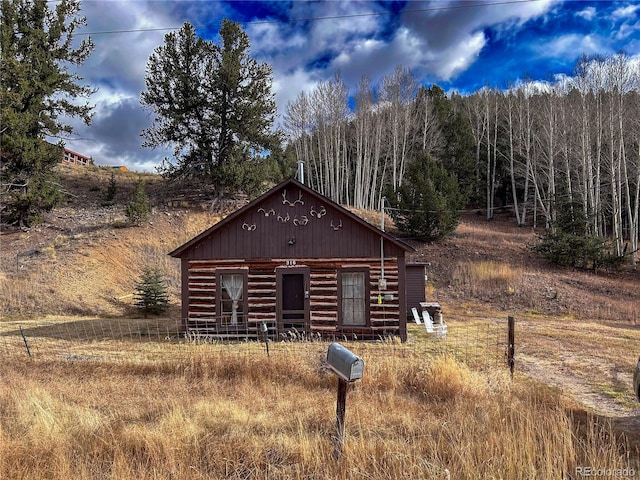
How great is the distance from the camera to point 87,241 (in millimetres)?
25047

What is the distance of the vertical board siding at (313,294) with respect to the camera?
44.4 ft

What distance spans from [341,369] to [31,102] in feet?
99.1

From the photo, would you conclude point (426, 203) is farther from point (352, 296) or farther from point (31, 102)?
point (31, 102)

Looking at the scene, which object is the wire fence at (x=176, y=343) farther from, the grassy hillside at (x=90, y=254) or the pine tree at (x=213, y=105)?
the pine tree at (x=213, y=105)

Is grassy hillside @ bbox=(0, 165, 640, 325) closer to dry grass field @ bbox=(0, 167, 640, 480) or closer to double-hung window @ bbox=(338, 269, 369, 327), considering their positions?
dry grass field @ bbox=(0, 167, 640, 480)

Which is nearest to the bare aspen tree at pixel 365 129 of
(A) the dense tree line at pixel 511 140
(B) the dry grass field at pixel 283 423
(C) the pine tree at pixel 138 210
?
(A) the dense tree line at pixel 511 140

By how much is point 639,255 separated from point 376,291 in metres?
23.9

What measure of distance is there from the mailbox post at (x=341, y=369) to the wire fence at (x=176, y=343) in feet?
13.8

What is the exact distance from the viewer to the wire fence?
9.50 metres

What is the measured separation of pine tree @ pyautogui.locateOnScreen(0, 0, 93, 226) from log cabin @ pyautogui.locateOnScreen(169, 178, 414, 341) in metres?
17.8

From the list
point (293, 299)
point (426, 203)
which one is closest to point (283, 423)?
point (293, 299)

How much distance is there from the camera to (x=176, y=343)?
12.2 m

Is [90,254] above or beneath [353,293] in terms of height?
above

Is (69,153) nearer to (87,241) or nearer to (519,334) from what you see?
(87,241)
